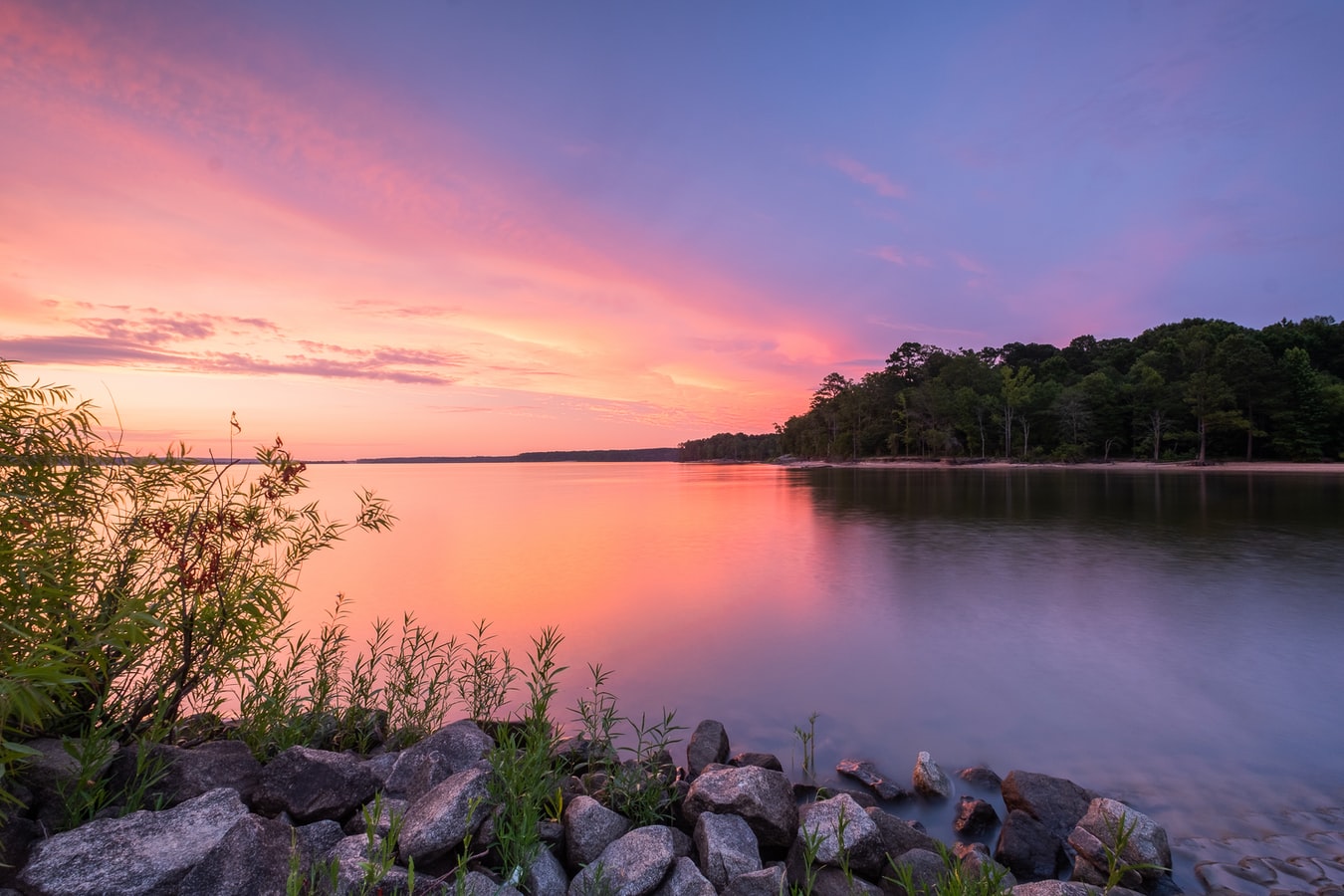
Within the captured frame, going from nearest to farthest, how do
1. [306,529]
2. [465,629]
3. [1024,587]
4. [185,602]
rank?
[185,602] → [306,529] → [465,629] → [1024,587]

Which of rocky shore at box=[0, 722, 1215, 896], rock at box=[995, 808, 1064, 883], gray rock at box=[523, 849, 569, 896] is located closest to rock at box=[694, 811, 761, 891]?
rocky shore at box=[0, 722, 1215, 896]

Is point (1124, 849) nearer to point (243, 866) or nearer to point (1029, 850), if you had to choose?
point (1029, 850)

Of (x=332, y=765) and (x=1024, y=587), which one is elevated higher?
(x=332, y=765)

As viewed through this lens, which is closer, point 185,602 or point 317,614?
point 185,602

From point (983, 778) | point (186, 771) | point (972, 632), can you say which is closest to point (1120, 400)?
point (972, 632)

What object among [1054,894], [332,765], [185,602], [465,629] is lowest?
[465,629]

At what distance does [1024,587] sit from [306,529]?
14971 millimetres

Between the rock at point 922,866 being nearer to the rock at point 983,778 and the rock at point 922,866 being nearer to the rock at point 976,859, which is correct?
the rock at point 976,859

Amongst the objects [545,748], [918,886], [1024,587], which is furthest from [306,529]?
[1024,587]

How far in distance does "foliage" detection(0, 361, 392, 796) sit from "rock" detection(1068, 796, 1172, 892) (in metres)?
6.08

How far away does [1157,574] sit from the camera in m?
15.5

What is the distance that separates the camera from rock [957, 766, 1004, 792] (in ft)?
20.0

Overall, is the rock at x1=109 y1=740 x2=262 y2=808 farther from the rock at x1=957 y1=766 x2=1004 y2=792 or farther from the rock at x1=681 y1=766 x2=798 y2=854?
the rock at x1=957 y1=766 x2=1004 y2=792

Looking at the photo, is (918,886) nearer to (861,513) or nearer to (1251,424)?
(861,513)
